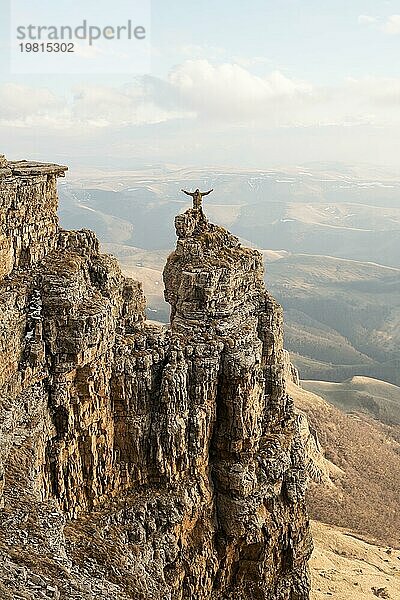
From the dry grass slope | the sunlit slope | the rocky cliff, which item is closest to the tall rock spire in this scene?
the rocky cliff

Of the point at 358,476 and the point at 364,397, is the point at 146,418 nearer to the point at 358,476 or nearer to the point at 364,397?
the point at 358,476

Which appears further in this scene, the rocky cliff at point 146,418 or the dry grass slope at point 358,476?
the dry grass slope at point 358,476

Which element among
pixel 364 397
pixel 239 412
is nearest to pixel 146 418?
pixel 239 412

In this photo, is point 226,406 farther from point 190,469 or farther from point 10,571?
point 10,571

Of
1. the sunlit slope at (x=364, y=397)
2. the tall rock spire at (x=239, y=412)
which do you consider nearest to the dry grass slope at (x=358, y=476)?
the sunlit slope at (x=364, y=397)

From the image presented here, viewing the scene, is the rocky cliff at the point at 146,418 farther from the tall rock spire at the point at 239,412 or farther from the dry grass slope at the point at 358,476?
the dry grass slope at the point at 358,476

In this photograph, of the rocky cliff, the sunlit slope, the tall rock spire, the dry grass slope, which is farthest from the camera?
the sunlit slope

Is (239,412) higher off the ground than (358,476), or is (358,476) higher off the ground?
(239,412)

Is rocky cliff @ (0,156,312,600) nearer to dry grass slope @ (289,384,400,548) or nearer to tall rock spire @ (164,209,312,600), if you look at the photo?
tall rock spire @ (164,209,312,600)
